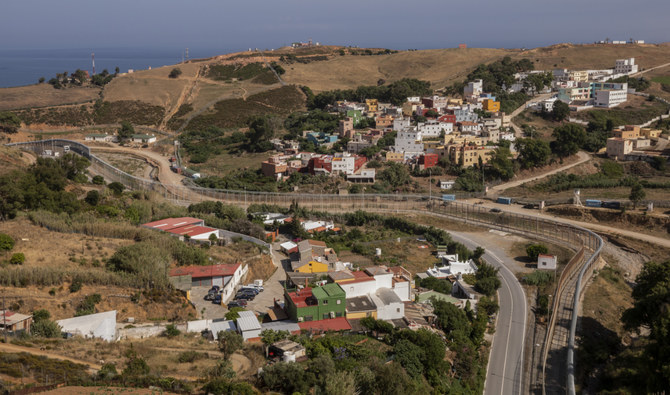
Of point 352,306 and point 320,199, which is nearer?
point 352,306

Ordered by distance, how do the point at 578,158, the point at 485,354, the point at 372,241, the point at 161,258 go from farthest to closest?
the point at 578,158 < the point at 372,241 < the point at 161,258 < the point at 485,354

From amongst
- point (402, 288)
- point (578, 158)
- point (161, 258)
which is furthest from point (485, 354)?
point (578, 158)

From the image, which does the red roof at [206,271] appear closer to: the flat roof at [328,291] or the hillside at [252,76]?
the flat roof at [328,291]

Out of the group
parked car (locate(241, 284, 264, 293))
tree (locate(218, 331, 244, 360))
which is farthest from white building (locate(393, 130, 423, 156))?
tree (locate(218, 331, 244, 360))

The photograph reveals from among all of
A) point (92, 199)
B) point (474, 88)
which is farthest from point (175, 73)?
point (92, 199)

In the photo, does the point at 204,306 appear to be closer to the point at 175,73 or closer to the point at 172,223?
the point at 172,223

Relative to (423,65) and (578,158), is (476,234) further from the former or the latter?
(423,65)

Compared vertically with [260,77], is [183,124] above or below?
below

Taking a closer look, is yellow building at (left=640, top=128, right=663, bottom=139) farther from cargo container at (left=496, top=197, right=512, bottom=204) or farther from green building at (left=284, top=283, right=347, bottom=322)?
green building at (left=284, top=283, right=347, bottom=322)
